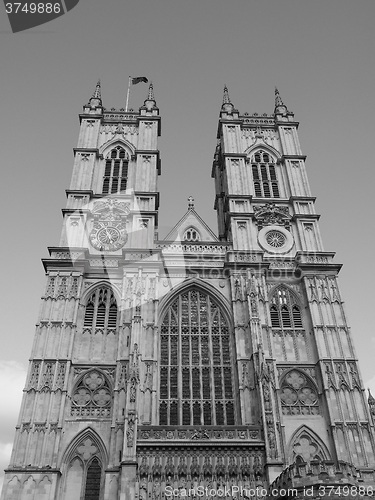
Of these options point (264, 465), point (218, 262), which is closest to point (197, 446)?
point (264, 465)

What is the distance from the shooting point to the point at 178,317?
26594 mm

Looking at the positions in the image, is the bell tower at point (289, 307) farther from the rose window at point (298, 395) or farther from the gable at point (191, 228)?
the gable at point (191, 228)

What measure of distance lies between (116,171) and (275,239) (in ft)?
38.2

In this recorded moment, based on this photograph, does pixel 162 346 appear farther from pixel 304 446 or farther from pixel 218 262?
pixel 304 446

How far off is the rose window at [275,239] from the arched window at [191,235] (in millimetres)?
4354

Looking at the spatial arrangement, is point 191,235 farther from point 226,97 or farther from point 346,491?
point 346,491

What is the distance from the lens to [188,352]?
2539 cm

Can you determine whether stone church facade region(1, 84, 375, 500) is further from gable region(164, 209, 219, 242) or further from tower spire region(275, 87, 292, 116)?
tower spire region(275, 87, 292, 116)

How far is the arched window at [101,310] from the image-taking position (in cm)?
2597

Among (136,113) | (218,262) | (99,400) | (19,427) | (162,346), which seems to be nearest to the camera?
(19,427)

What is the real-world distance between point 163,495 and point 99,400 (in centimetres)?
561

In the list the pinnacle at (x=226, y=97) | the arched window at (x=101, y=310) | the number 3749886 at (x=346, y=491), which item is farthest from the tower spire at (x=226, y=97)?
the number 3749886 at (x=346, y=491)

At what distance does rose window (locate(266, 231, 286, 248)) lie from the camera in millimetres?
29872

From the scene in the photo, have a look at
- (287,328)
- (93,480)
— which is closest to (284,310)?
(287,328)
